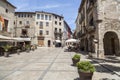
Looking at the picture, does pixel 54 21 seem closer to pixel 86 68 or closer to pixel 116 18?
pixel 116 18

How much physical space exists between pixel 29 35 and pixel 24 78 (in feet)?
163

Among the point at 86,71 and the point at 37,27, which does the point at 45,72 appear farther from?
the point at 37,27

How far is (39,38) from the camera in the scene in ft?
192

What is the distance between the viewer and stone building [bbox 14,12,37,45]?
56.7 metres

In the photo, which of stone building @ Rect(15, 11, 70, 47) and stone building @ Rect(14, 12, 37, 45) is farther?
stone building @ Rect(15, 11, 70, 47)

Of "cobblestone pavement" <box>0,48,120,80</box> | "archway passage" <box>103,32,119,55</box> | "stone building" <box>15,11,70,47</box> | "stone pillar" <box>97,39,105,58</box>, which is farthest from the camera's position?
"stone building" <box>15,11,70,47</box>

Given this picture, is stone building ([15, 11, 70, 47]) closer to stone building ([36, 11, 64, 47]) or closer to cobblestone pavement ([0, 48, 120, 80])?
stone building ([36, 11, 64, 47])

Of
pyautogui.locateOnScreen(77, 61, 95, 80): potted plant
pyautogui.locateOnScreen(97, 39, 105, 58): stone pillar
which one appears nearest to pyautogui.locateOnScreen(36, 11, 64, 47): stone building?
pyautogui.locateOnScreen(97, 39, 105, 58): stone pillar

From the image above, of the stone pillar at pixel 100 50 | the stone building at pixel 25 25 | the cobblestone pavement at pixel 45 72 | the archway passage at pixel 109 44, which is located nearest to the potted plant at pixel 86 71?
the cobblestone pavement at pixel 45 72

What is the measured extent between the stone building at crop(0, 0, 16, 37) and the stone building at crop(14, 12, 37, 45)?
23156 mm

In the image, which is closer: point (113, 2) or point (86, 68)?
point (86, 68)

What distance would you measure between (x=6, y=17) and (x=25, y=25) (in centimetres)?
2675

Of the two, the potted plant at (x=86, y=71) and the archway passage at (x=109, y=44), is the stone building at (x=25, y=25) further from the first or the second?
the potted plant at (x=86, y=71)

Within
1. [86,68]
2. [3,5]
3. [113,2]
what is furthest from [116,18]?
[3,5]
